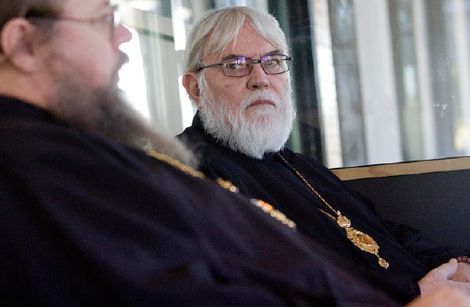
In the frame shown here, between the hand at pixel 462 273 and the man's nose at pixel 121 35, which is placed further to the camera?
the hand at pixel 462 273

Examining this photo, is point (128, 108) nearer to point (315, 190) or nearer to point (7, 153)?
point (7, 153)

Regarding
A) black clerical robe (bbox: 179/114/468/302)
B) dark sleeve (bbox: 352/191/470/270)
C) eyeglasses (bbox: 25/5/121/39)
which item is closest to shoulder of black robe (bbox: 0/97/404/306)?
eyeglasses (bbox: 25/5/121/39)

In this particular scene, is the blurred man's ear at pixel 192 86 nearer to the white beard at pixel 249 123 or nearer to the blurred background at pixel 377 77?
the white beard at pixel 249 123

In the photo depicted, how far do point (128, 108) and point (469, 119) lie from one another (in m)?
1.69

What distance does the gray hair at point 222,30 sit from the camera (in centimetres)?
174

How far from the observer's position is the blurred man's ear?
1.80 metres

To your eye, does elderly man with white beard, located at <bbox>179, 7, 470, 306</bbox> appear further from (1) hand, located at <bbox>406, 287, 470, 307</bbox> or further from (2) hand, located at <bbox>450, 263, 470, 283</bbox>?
(1) hand, located at <bbox>406, 287, 470, 307</bbox>

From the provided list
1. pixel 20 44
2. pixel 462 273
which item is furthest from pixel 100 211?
pixel 462 273

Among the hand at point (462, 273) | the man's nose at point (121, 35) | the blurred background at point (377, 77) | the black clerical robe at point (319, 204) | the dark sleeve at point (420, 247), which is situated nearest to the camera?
the man's nose at point (121, 35)

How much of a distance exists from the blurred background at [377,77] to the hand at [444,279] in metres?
0.71

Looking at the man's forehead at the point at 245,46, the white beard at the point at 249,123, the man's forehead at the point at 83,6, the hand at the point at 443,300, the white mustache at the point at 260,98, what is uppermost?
the man's forehead at the point at 83,6

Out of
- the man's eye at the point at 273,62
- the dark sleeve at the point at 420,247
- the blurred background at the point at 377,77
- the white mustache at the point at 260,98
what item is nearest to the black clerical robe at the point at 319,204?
the dark sleeve at the point at 420,247

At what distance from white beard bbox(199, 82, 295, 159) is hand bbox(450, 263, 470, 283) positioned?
0.57 m

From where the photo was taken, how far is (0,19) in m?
0.78
